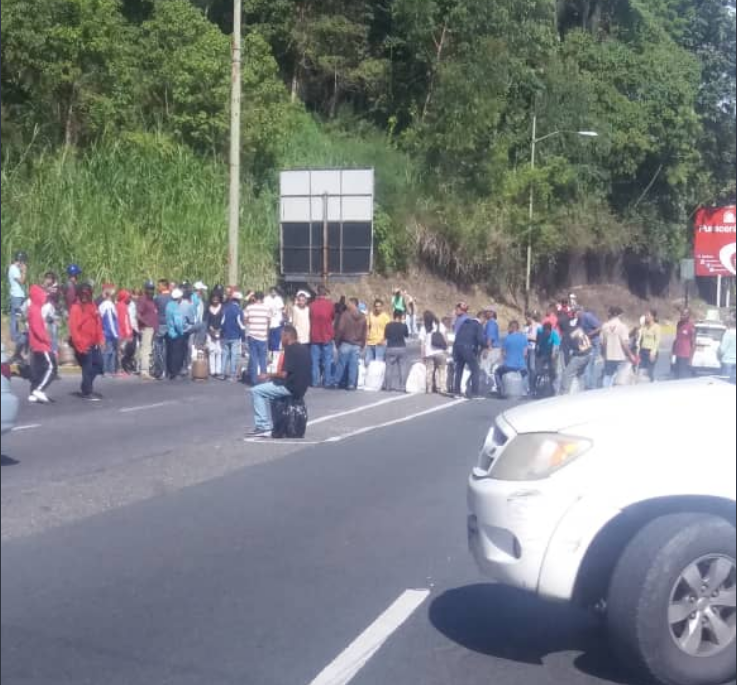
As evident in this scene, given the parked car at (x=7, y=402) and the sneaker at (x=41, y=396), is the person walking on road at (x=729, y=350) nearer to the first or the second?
the sneaker at (x=41, y=396)

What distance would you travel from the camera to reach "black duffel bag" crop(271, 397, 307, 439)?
9164mm

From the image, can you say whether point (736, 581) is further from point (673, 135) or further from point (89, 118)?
point (89, 118)

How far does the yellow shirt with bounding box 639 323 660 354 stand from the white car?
3.29ft

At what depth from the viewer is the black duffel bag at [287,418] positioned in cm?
916

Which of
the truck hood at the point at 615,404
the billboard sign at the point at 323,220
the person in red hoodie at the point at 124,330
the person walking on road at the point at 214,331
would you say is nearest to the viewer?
the person in red hoodie at the point at 124,330

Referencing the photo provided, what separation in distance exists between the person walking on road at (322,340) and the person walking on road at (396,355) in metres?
0.94

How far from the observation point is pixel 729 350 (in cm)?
553

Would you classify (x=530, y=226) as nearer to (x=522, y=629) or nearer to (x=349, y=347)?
(x=522, y=629)

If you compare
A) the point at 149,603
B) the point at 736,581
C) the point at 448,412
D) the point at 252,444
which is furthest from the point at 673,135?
the point at 448,412

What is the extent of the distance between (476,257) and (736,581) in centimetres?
391

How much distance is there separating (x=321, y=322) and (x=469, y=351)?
7.80 feet

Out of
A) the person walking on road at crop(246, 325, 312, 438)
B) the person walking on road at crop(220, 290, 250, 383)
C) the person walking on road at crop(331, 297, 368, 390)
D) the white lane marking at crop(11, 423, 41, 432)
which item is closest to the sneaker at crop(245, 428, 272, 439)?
the person walking on road at crop(246, 325, 312, 438)

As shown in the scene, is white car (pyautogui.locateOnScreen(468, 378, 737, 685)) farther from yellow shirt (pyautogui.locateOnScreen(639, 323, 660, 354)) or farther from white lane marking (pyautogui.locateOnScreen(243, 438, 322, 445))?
white lane marking (pyautogui.locateOnScreen(243, 438, 322, 445))

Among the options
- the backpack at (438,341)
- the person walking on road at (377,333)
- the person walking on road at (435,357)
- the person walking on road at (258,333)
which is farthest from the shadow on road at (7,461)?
the person walking on road at (377,333)
